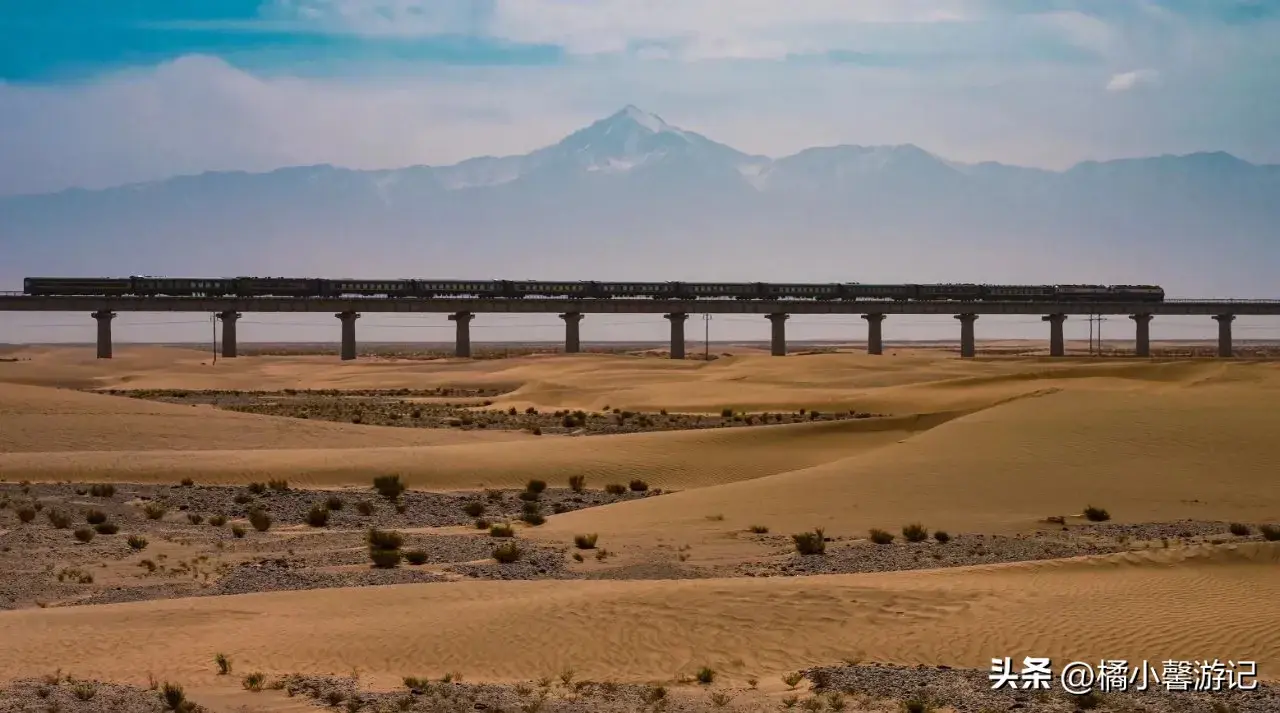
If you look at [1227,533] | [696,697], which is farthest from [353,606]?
[1227,533]

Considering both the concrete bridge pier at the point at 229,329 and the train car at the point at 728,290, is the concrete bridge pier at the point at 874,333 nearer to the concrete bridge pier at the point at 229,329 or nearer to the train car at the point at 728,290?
the train car at the point at 728,290

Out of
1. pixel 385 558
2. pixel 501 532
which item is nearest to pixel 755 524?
pixel 501 532

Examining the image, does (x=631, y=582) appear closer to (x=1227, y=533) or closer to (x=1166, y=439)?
(x=1227, y=533)

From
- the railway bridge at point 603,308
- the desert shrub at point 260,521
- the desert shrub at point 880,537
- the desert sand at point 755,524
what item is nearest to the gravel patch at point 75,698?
the desert sand at point 755,524

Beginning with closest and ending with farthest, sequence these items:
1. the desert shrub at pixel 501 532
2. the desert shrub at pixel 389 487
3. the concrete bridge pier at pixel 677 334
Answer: the desert shrub at pixel 501 532 < the desert shrub at pixel 389 487 < the concrete bridge pier at pixel 677 334

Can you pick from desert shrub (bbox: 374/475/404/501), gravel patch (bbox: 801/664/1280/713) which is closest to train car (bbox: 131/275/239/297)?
desert shrub (bbox: 374/475/404/501)

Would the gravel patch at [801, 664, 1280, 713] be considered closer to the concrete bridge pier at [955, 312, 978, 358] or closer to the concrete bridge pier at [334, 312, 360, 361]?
the concrete bridge pier at [334, 312, 360, 361]
